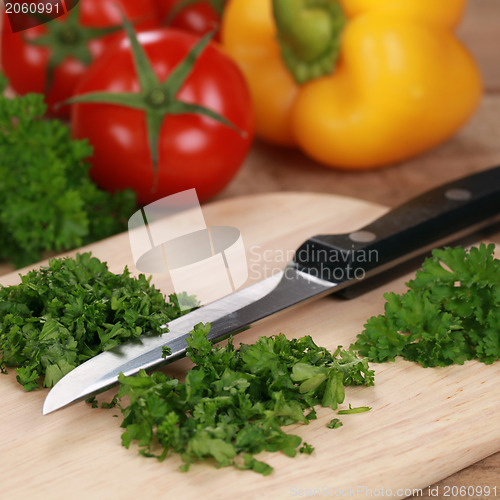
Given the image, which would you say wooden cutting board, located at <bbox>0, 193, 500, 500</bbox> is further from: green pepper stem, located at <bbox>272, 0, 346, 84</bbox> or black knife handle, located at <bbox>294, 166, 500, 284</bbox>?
green pepper stem, located at <bbox>272, 0, 346, 84</bbox>

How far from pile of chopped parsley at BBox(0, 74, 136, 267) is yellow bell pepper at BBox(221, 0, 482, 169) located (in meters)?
0.60

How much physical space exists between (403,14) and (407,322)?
3.47 feet

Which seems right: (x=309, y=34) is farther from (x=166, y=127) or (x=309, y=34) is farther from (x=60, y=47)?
(x=60, y=47)

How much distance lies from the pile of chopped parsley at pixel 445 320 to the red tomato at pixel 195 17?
1.30m

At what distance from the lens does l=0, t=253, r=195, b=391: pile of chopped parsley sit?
1.06 m

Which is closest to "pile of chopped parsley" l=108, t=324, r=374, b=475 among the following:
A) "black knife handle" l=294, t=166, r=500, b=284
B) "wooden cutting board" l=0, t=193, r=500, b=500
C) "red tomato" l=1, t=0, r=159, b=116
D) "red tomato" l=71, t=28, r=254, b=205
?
"wooden cutting board" l=0, t=193, r=500, b=500

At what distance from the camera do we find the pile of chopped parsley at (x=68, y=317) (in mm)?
1059

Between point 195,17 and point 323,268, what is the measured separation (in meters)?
1.19

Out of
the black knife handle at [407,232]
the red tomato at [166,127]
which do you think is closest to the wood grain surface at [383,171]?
the red tomato at [166,127]

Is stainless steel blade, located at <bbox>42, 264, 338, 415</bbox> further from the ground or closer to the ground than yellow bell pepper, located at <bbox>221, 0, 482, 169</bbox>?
closer to the ground

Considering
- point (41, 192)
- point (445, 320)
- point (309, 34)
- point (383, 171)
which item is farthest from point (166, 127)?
point (445, 320)

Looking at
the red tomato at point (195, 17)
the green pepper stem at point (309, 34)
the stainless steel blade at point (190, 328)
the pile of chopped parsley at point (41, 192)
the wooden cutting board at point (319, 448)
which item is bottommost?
the wooden cutting board at point (319, 448)

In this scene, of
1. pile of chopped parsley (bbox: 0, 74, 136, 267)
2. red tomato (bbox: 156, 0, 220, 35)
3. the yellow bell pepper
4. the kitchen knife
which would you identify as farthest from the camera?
red tomato (bbox: 156, 0, 220, 35)

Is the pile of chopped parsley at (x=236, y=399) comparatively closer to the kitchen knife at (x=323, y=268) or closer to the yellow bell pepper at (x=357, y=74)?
the kitchen knife at (x=323, y=268)
